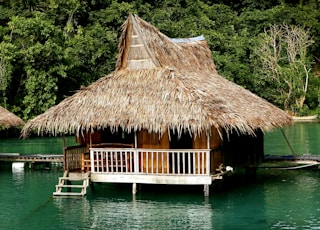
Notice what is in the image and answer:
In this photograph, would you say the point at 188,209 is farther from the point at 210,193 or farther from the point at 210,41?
the point at 210,41

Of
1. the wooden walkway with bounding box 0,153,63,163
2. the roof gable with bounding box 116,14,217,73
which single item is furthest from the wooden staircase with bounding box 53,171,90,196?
the wooden walkway with bounding box 0,153,63,163

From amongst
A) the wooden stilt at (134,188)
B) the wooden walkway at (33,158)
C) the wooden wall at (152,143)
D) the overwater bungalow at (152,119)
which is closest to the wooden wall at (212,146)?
the overwater bungalow at (152,119)

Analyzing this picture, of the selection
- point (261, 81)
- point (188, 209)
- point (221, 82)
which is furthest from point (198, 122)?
point (261, 81)

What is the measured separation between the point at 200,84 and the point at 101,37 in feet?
78.7

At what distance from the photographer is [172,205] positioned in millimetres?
14266

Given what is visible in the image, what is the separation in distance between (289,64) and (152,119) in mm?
30837

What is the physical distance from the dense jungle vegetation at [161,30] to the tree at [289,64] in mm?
69

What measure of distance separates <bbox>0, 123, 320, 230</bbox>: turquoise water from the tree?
2360 cm

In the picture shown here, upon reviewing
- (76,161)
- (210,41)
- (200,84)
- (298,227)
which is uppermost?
(210,41)

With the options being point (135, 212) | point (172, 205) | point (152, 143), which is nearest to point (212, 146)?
point (152, 143)

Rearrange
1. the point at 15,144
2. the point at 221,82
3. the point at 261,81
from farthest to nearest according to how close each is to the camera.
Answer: the point at 261,81, the point at 15,144, the point at 221,82

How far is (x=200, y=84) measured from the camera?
16.0 metres

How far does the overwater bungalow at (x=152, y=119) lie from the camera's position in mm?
14391

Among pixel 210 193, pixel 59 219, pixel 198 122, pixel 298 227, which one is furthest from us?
pixel 210 193
